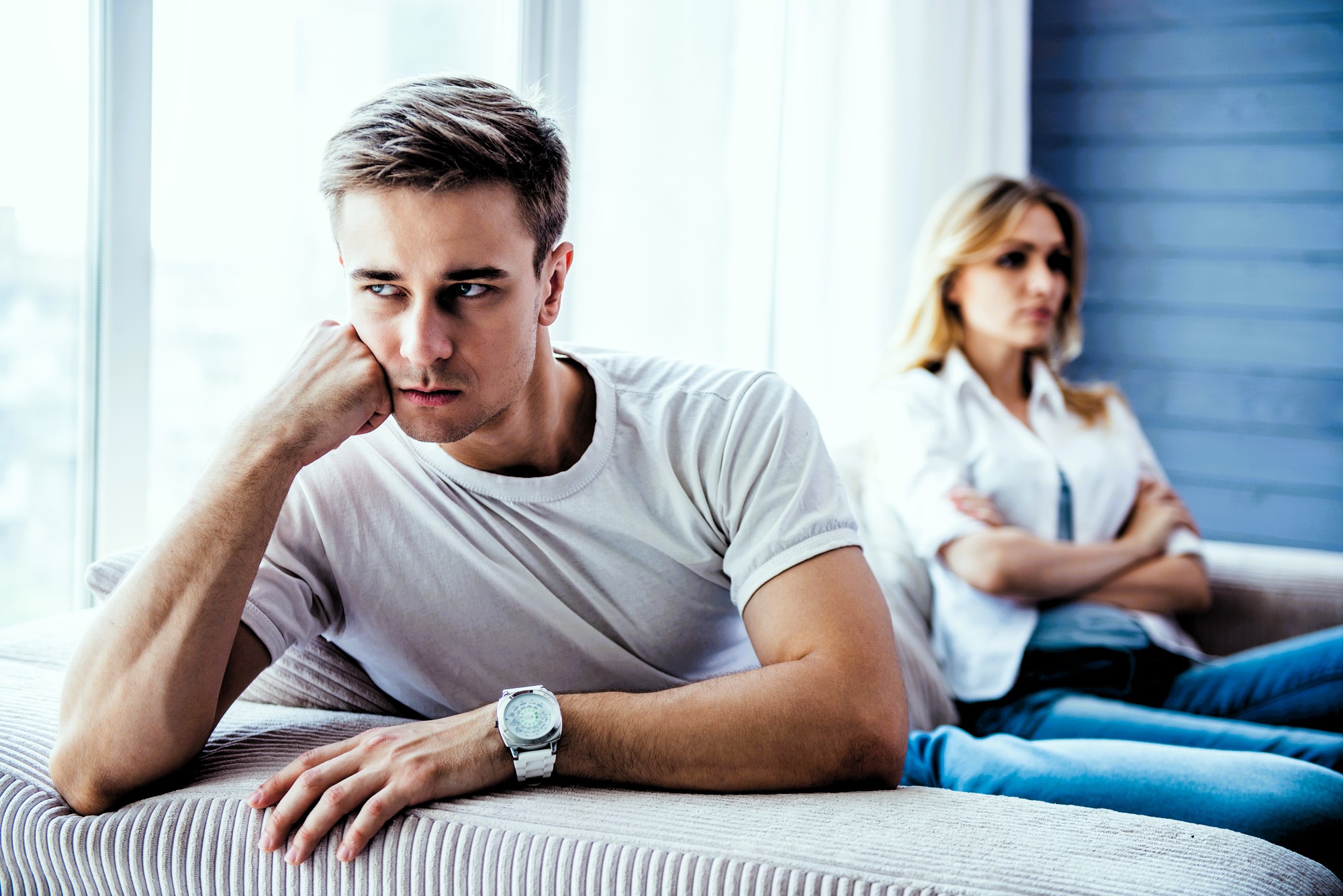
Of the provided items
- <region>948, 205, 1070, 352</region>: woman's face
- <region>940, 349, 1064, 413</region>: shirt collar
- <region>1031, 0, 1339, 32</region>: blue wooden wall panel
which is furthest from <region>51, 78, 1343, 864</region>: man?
<region>1031, 0, 1339, 32</region>: blue wooden wall panel

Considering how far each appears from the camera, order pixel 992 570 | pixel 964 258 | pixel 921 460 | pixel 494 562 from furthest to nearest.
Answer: pixel 964 258, pixel 921 460, pixel 992 570, pixel 494 562

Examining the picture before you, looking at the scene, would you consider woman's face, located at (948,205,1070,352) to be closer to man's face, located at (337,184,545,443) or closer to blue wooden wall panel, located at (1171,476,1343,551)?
man's face, located at (337,184,545,443)

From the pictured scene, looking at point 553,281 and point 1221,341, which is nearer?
point 553,281

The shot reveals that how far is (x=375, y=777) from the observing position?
93 centimetres

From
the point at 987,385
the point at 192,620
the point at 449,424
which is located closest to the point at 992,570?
the point at 987,385

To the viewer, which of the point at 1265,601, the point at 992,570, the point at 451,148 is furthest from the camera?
the point at 1265,601

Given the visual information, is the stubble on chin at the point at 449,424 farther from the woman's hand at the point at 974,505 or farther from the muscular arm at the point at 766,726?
the woman's hand at the point at 974,505

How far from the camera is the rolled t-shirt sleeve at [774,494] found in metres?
1.14

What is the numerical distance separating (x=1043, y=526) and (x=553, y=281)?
1.13 metres

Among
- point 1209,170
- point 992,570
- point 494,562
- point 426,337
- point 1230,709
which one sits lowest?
point 1230,709

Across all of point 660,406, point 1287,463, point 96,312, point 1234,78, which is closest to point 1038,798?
point 660,406

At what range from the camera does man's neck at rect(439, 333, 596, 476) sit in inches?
48.8

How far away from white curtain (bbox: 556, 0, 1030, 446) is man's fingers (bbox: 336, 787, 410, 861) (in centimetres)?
142

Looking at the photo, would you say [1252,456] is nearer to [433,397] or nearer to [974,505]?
[974,505]
